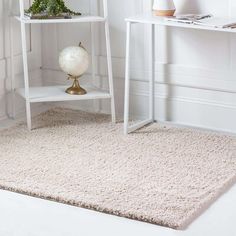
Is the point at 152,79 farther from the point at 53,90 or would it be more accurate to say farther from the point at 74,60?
the point at 53,90

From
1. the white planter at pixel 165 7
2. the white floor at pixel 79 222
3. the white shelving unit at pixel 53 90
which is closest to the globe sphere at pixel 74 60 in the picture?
the white shelving unit at pixel 53 90

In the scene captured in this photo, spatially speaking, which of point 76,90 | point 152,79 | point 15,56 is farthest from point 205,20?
point 15,56

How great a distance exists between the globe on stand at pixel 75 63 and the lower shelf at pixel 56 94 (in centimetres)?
6

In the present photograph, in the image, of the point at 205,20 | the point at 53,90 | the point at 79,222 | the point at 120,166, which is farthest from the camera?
the point at 53,90

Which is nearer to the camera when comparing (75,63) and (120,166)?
(120,166)

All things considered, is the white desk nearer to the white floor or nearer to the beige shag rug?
the beige shag rug

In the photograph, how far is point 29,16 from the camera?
159 inches

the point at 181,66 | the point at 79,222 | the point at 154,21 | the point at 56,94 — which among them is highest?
the point at 154,21

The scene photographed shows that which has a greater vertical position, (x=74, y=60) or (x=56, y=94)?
(x=74, y=60)

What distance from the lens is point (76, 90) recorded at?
13.7ft

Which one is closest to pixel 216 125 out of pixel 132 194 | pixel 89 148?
pixel 89 148

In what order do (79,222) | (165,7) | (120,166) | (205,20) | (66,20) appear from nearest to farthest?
(79,222), (120,166), (205,20), (165,7), (66,20)

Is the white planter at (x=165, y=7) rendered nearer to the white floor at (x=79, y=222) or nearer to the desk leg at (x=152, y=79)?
the desk leg at (x=152, y=79)

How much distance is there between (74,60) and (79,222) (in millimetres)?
1453
